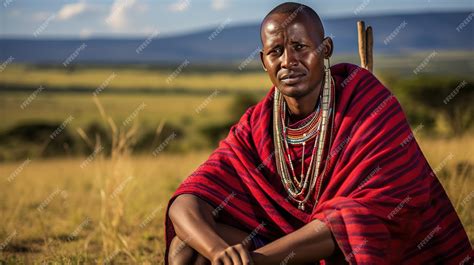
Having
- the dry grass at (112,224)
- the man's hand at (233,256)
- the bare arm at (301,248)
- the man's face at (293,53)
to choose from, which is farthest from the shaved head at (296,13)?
the dry grass at (112,224)

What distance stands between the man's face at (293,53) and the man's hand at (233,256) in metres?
0.88

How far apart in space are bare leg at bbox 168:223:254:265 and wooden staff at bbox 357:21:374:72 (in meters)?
1.72

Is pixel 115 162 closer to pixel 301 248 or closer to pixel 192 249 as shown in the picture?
pixel 192 249

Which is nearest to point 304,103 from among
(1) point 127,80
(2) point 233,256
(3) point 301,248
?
(3) point 301,248

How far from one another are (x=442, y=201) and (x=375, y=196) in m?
0.63

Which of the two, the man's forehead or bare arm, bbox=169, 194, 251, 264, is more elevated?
the man's forehead

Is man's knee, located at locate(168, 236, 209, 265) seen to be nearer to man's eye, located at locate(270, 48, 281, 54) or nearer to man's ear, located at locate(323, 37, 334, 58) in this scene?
man's eye, located at locate(270, 48, 281, 54)

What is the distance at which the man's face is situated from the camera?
12.1 feet

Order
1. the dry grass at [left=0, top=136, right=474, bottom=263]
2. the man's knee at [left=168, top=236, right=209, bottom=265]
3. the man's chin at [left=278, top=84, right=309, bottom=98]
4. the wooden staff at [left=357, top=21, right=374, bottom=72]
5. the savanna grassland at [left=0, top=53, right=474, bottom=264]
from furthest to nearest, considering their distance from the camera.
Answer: the savanna grassland at [left=0, top=53, right=474, bottom=264] < the dry grass at [left=0, top=136, right=474, bottom=263] < the wooden staff at [left=357, top=21, right=374, bottom=72] < the man's chin at [left=278, top=84, right=309, bottom=98] < the man's knee at [left=168, top=236, right=209, bottom=265]

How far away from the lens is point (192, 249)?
3.68 metres

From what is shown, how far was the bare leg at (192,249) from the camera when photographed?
3.66m

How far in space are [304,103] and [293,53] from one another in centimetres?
30

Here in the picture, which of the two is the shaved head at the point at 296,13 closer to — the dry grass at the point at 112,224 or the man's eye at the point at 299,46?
the man's eye at the point at 299,46

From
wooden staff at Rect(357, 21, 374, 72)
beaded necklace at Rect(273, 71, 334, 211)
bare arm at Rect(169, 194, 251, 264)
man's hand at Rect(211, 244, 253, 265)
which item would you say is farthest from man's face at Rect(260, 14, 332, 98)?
wooden staff at Rect(357, 21, 374, 72)
